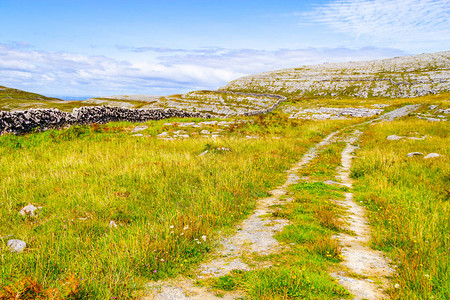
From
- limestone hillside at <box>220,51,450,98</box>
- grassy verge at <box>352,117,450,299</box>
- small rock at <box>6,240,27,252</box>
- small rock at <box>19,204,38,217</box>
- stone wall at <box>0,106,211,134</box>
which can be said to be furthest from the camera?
limestone hillside at <box>220,51,450,98</box>

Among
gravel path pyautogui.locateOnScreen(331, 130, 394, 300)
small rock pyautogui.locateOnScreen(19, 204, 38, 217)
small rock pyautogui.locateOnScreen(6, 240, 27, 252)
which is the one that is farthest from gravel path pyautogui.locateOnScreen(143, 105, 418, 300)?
small rock pyautogui.locateOnScreen(19, 204, 38, 217)

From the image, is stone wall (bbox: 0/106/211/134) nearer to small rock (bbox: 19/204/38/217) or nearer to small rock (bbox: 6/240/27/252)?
small rock (bbox: 19/204/38/217)

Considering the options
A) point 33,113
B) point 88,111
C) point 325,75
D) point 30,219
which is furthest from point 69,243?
point 325,75

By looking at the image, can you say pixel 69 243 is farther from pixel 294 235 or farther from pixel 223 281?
pixel 294 235

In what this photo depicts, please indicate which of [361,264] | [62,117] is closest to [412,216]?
[361,264]

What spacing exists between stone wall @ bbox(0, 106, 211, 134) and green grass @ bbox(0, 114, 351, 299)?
3.35 m

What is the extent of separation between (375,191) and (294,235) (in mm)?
4755

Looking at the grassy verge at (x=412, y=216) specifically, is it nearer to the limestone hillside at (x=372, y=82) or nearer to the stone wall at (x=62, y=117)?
the stone wall at (x=62, y=117)

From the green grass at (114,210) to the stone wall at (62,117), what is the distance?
11.0ft

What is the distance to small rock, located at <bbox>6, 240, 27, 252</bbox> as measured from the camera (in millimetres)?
4503

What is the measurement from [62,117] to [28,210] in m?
17.4

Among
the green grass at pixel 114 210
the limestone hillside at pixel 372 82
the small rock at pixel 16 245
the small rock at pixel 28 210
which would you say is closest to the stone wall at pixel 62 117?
the green grass at pixel 114 210

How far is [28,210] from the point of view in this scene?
634cm

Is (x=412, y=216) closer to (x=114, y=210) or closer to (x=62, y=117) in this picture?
(x=114, y=210)
